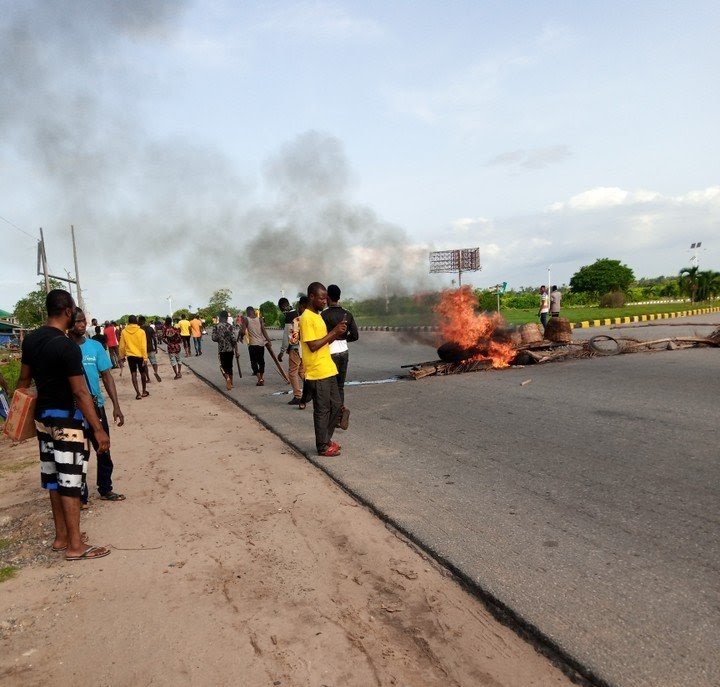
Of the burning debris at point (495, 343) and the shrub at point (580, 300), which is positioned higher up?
the shrub at point (580, 300)

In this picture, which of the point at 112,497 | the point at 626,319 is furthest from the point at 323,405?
the point at 626,319

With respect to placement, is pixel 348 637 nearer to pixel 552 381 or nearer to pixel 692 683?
pixel 692 683

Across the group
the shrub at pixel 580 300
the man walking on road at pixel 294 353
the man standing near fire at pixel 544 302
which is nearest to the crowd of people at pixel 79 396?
the man walking on road at pixel 294 353

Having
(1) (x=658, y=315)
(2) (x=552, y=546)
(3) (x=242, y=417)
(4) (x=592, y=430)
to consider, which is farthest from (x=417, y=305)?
(1) (x=658, y=315)

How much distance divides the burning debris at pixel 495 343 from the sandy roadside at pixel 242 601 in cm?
701

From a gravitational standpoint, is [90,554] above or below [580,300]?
below

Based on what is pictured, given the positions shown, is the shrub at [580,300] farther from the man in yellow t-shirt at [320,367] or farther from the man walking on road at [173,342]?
the man in yellow t-shirt at [320,367]

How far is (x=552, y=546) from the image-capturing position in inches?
125

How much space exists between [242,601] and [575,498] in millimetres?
2461

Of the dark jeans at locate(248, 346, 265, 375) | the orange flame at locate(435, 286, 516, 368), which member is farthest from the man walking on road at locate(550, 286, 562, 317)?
the dark jeans at locate(248, 346, 265, 375)

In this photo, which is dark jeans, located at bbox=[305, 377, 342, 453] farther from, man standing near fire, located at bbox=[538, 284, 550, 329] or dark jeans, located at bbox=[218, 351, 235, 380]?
man standing near fire, located at bbox=[538, 284, 550, 329]

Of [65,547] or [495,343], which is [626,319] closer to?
[495,343]

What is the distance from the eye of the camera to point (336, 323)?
640 cm

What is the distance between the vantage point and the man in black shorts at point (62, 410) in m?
3.45
